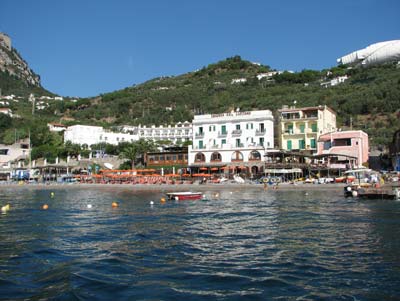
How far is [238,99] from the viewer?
120 meters

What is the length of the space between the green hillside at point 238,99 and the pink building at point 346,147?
37.9 feet

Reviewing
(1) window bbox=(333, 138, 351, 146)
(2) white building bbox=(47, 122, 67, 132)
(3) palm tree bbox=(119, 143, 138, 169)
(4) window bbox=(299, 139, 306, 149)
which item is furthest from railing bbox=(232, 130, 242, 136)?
(2) white building bbox=(47, 122, 67, 132)

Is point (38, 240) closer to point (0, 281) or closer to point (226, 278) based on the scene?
point (0, 281)

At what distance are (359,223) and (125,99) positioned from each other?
435 ft

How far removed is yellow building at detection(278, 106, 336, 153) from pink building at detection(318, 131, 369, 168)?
7.47 feet

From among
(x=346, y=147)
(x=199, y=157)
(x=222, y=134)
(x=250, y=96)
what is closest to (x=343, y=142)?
(x=346, y=147)

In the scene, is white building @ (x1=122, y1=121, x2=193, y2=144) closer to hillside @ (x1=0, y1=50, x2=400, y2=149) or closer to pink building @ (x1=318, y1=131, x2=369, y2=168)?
hillside @ (x1=0, y1=50, x2=400, y2=149)

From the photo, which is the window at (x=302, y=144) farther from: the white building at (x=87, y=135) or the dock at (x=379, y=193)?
the white building at (x=87, y=135)

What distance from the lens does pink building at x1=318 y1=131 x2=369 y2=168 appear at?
60938 millimetres

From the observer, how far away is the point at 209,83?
160m

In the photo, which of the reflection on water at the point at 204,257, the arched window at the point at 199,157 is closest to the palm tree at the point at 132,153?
the arched window at the point at 199,157

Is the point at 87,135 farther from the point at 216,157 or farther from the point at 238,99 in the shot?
the point at 238,99

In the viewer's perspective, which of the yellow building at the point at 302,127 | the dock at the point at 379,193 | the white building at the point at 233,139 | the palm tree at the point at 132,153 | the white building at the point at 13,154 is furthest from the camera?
the white building at the point at 13,154

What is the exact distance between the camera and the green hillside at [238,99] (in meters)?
83.1
